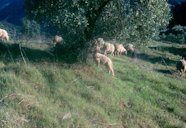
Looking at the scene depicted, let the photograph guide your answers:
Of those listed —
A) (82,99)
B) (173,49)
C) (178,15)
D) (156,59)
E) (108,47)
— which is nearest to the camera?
(82,99)

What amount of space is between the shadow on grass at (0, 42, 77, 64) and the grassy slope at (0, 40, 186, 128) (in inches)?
23.4

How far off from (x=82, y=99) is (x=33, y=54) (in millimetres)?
4519

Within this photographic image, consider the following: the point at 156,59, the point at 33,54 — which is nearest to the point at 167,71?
the point at 156,59

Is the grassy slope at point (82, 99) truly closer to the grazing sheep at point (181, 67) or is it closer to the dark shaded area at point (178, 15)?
the grazing sheep at point (181, 67)

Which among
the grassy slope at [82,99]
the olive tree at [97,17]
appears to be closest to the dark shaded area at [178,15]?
the grassy slope at [82,99]

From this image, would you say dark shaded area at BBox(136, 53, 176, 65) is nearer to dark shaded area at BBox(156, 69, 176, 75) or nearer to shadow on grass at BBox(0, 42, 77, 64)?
dark shaded area at BBox(156, 69, 176, 75)

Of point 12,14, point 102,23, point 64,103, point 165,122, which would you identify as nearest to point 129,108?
point 165,122

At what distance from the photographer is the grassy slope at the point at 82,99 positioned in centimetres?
1797

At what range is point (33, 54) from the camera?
24203 millimetres

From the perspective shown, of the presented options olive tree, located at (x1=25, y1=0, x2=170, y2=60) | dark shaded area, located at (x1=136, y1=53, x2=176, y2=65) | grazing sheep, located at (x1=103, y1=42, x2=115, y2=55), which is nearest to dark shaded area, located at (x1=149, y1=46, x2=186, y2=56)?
dark shaded area, located at (x1=136, y1=53, x2=176, y2=65)

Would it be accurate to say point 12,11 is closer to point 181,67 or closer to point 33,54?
point 181,67

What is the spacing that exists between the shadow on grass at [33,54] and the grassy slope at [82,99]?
0.59 m

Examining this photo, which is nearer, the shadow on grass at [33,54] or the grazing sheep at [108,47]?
the shadow on grass at [33,54]

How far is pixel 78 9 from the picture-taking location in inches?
929
